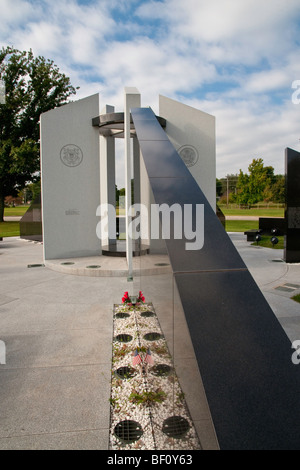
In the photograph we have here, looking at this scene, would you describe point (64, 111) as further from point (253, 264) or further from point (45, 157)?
point (253, 264)

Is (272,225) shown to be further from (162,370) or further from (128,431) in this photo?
(128,431)

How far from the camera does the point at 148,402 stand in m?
3.24

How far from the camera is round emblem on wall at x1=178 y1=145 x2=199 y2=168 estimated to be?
12.5m

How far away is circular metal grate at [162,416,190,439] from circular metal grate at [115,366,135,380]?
95 cm

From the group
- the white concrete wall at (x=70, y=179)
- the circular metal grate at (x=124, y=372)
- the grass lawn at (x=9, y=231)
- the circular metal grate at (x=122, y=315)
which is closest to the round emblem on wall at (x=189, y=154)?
the white concrete wall at (x=70, y=179)

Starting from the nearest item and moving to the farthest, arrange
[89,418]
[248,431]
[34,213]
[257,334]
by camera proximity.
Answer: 1. [248,431]
2. [257,334]
3. [89,418]
4. [34,213]

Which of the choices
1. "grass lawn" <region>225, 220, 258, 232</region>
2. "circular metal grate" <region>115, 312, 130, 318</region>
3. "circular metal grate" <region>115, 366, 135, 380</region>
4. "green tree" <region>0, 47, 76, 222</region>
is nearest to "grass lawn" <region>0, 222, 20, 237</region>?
"green tree" <region>0, 47, 76, 222</region>

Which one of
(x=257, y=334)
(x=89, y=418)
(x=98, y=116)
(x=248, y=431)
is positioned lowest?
(x=89, y=418)

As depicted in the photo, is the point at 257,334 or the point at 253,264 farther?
the point at 253,264

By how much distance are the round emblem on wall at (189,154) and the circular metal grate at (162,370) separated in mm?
10144

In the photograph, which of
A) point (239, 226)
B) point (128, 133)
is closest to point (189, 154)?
point (128, 133)

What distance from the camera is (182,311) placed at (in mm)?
2359
